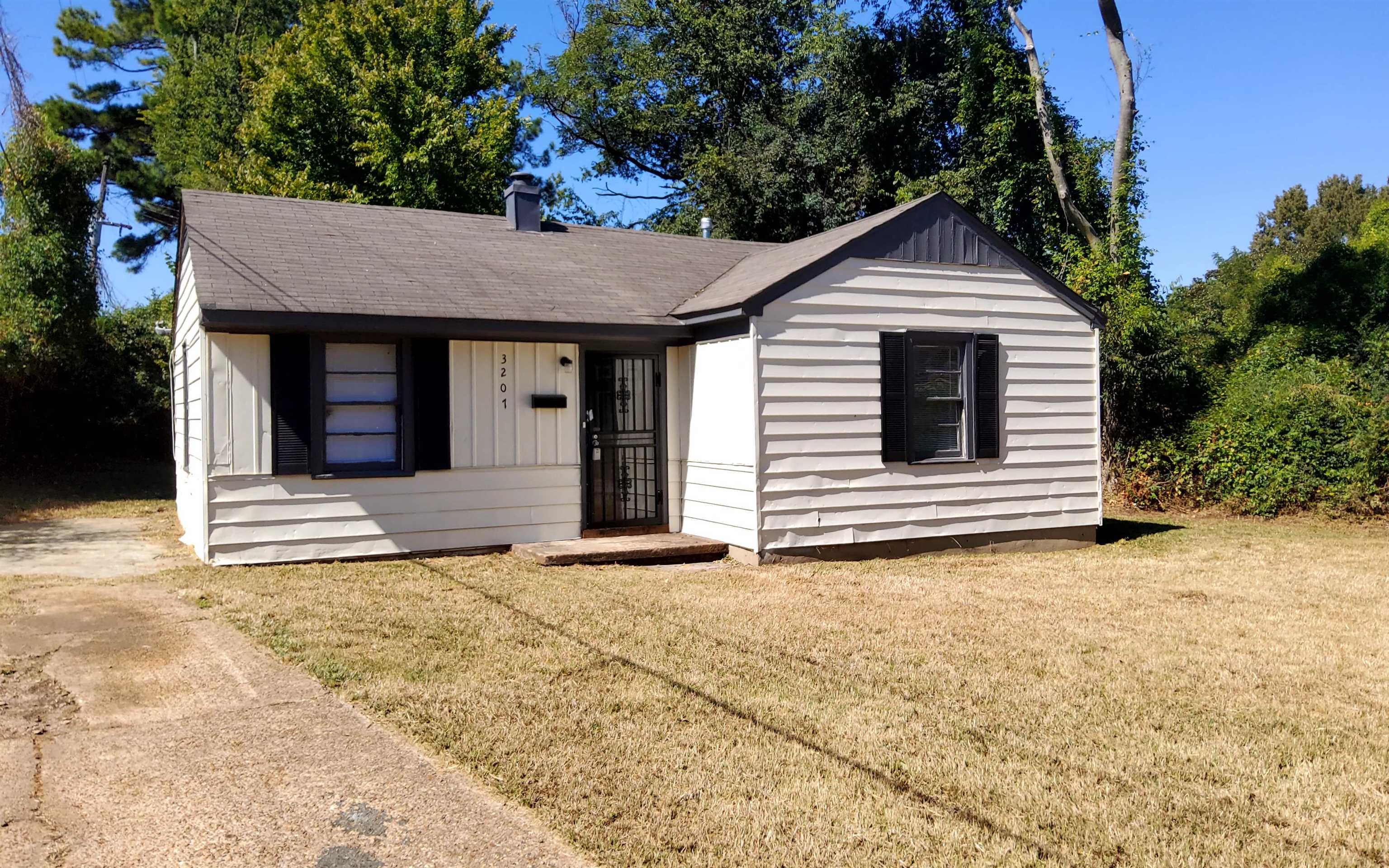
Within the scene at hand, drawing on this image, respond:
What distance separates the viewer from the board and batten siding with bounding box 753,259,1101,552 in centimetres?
926

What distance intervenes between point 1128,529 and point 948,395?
12.7 ft

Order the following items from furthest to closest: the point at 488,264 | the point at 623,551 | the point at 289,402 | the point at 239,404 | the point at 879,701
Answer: the point at 488,264
the point at 623,551
the point at 289,402
the point at 239,404
the point at 879,701

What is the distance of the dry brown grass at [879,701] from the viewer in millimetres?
3418

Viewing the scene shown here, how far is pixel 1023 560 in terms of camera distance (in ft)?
32.3

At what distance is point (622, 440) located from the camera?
10.4 meters

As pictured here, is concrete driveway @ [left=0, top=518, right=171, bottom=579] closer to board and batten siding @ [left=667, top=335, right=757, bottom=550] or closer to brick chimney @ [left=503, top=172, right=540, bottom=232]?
board and batten siding @ [left=667, top=335, right=757, bottom=550]

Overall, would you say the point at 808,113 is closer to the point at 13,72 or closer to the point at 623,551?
the point at 623,551

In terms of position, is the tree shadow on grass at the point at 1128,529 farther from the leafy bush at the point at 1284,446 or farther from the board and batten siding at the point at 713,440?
the board and batten siding at the point at 713,440

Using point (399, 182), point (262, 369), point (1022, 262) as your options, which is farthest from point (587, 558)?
point (399, 182)

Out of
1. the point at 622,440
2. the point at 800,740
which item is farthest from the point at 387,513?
the point at 800,740

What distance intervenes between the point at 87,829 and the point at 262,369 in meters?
5.92

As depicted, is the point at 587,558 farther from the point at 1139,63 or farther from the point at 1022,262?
the point at 1139,63

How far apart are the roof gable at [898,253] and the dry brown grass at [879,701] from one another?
2.76 metres

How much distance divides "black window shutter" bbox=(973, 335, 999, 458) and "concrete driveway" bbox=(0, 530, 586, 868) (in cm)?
715
